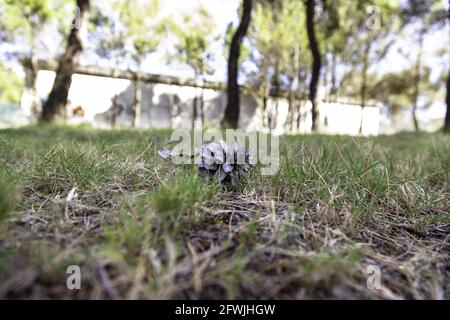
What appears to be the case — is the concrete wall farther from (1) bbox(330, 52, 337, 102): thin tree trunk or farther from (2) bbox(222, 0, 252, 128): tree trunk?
(2) bbox(222, 0, 252, 128): tree trunk

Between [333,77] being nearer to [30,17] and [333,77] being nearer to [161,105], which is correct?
[161,105]

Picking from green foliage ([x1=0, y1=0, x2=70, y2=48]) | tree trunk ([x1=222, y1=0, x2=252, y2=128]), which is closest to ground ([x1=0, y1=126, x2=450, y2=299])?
tree trunk ([x1=222, y1=0, x2=252, y2=128])

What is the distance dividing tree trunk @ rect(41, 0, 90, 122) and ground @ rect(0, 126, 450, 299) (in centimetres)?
327

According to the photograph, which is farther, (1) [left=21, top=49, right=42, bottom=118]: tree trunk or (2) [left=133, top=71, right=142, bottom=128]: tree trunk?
(2) [left=133, top=71, right=142, bottom=128]: tree trunk

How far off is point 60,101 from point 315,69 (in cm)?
480

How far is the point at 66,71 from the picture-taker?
401 cm

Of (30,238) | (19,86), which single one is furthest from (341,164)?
(19,86)

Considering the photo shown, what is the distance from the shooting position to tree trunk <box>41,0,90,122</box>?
Answer: 12.5ft

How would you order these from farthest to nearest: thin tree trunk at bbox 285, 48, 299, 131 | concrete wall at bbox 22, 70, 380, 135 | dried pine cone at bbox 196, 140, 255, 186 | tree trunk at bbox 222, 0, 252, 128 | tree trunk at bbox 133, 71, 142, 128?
tree trunk at bbox 133, 71, 142, 128 → thin tree trunk at bbox 285, 48, 299, 131 → concrete wall at bbox 22, 70, 380, 135 → tree trunk at bbox 222, 0, 252, 128 → dried pine cone at bbox 196, 140, 255, 186

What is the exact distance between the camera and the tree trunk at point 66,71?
3.82 meters

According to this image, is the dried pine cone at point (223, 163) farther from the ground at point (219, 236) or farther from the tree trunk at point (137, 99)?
the tree trunk at point (137, 99)

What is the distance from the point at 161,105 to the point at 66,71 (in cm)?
824

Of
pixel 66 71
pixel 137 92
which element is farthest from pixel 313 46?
pixel 137 92
